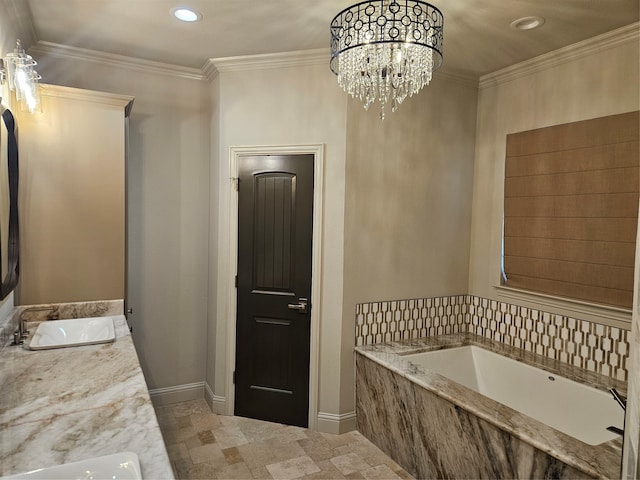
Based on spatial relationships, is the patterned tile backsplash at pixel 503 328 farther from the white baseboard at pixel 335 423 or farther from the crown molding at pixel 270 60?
the crown molding at pixel 270 60

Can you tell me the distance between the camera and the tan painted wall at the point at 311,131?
127 inches

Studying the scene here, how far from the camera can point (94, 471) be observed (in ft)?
3.95

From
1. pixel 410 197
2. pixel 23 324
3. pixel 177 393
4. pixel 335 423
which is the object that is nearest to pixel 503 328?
pixel 410 197

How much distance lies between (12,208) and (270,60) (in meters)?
1.94

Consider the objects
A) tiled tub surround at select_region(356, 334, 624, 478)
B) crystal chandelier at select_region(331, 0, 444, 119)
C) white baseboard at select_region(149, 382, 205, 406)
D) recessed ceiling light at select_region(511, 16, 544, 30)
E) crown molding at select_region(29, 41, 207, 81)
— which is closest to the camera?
tiled tub surround at select_region(356, 334, 624, 478)

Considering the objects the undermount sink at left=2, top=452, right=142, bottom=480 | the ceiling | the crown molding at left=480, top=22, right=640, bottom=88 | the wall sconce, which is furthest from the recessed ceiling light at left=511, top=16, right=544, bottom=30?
the undermount sink at left=2, top=452, right=142, bottom=480

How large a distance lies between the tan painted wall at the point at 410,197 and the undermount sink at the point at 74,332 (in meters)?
1.60

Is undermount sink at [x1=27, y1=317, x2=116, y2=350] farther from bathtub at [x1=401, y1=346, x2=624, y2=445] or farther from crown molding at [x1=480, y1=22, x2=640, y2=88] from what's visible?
crown molding at [x1=480, y1=22, x2=640, y2=88]

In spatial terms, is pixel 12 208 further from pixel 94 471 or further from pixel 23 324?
pixel 94 471

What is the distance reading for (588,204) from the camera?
9.64ft

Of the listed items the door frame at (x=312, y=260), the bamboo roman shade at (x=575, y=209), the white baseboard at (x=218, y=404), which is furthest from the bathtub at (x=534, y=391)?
the white baseboard at (x=218, y=404)

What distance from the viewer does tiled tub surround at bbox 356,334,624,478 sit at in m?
1.95

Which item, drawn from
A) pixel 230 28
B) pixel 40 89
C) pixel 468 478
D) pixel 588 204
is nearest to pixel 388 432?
pixel 468 478

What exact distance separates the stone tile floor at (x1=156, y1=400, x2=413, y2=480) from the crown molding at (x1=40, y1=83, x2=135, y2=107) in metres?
2.31
